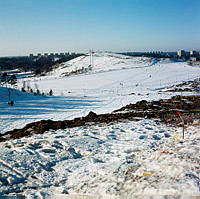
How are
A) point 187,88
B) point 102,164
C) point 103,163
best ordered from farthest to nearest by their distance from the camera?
1. point 187,88
2. point 103,163
3. point 102,164

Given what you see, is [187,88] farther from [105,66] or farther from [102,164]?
[105,66]

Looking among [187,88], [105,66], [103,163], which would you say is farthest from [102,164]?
[105,66]

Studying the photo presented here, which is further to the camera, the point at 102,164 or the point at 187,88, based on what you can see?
the point at 187,88

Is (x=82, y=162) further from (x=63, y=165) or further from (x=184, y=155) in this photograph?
(x=184, y=155)

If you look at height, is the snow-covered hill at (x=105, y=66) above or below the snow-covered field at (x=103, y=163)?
above

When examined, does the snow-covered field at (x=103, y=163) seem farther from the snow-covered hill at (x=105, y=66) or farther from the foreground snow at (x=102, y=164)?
the snow-covered hill at (x=105, y=66)

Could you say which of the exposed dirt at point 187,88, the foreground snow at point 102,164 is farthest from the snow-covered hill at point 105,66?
the foreground snow at point 102,164

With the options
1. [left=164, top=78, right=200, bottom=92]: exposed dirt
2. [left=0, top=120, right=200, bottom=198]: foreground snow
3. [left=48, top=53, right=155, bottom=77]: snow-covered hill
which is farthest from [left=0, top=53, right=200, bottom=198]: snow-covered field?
[left=48, top=53, right=155, bottom=77]: snow-covered hill

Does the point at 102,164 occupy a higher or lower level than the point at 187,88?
lower

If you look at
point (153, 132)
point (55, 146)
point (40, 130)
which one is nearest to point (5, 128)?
point (40, 130)

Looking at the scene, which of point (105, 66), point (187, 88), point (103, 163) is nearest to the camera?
point (103, 163)

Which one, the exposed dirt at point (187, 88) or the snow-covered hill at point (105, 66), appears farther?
the snow-covered hill at point (105, 66)
